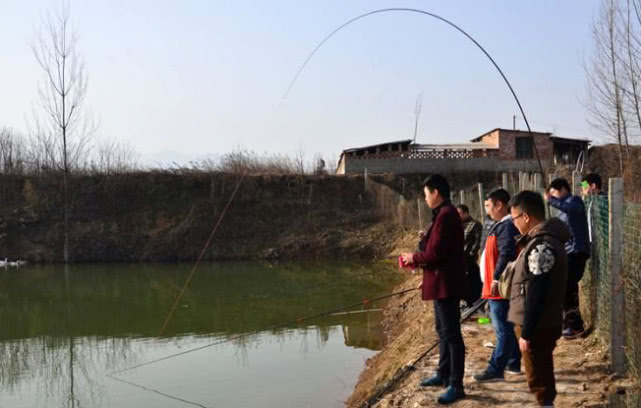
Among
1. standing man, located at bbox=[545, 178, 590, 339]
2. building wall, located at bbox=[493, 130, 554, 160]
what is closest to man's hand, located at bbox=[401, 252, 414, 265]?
standing man, located at bbox=[545, 178, 590, 339]

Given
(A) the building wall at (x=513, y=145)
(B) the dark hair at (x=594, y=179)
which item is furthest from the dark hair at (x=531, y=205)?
(A) the building wall at (x=513, y=145)

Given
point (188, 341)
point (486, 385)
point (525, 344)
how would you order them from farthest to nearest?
point (188, 341) < point (486, 385) < point (525, 344)

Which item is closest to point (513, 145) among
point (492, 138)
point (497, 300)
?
point (492, 138)

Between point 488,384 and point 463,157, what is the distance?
26488 millimetres

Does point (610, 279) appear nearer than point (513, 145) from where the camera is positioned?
Yes

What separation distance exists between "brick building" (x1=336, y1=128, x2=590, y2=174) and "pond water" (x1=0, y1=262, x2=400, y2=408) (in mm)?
12136

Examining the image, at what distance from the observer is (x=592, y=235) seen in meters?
5.80

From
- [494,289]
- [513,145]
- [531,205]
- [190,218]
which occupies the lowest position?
[494,289]

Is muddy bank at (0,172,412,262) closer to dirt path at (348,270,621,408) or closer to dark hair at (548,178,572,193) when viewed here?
dirt path at (348,270,621,408)

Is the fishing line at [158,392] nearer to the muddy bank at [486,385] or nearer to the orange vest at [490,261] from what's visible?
the muddy bank at [486,385]

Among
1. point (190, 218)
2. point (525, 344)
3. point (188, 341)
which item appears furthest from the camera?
point (190, 218)

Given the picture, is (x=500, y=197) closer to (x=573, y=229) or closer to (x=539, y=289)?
(x=573, y=229)

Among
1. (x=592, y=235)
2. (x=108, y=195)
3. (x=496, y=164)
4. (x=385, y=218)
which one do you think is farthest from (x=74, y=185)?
(x=592, y=235)

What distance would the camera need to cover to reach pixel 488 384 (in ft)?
15.4
